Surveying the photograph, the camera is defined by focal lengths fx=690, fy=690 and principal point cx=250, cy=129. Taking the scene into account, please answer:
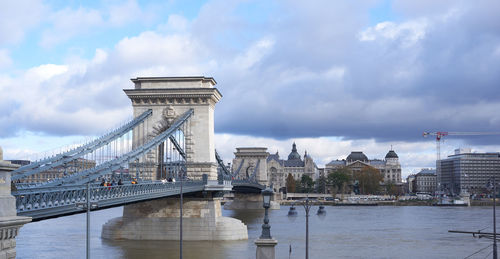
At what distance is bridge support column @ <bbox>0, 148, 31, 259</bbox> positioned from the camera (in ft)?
59.5

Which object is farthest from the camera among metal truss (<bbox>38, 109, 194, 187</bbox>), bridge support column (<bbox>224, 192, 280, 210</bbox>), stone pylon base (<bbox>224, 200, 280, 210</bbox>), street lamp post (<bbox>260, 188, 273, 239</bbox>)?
bridge support column (<bbox>224, 192, 280, 210</bbox>)

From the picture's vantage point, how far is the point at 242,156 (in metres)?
146

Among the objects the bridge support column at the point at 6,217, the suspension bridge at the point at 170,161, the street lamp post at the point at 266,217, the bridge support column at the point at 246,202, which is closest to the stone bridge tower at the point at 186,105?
the suspension bridge at the point at 170,161

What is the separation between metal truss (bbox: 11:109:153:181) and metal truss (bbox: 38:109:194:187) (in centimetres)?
113

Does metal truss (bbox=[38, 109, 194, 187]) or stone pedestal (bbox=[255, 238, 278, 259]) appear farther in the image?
metal truss (bbox=[38, 109, 194, 187])

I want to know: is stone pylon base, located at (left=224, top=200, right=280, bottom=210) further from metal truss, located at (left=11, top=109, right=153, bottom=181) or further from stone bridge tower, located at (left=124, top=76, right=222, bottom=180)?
metal truss, located at (left=11, top=109, right=153, bottom=181)

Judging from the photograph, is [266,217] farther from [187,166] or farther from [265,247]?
[187,166]

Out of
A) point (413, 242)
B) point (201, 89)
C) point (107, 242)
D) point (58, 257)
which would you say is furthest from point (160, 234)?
point (413, 242)

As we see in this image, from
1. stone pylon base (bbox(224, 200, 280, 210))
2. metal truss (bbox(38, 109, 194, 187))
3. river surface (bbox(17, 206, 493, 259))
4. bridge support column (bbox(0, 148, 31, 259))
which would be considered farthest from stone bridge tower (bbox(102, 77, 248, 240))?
stone pylon base (bbox(224, 200, 280, 210))

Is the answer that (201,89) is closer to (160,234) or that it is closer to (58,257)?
(160,234)

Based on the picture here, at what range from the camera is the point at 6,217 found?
18.4 metres

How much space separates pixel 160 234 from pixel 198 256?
6.59 metres

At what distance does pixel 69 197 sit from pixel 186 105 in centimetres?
2528

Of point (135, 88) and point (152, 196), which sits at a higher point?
point (135, 88)
